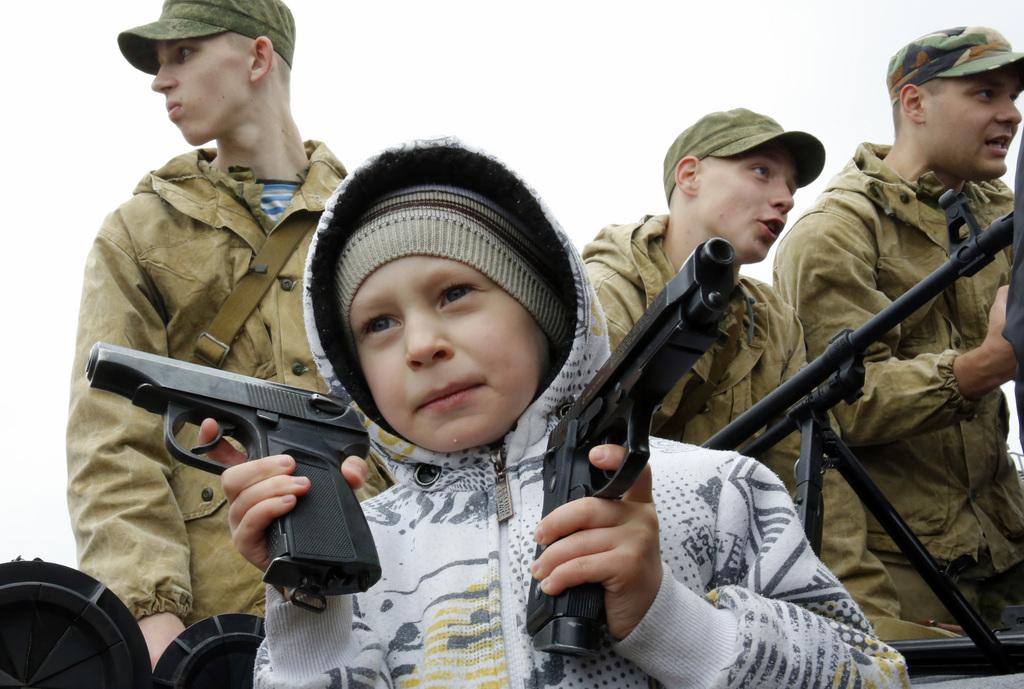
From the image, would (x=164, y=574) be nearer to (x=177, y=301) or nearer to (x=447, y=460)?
(x=177, y=301)

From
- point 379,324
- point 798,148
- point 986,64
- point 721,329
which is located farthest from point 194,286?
point 986,64

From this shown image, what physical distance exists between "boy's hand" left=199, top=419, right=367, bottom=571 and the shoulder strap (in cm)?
137

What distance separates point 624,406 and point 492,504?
46 cm

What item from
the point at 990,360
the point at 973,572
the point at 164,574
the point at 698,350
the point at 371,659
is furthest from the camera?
the point at 973,572

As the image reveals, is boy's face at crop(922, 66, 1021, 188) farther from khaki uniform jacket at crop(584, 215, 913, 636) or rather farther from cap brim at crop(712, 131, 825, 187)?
khaki uniform jacket at crop(584, 215, 913, 636)

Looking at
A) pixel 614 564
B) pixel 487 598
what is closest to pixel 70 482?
pixel 487 598

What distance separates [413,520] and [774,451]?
7.49ft

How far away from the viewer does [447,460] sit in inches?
67.3

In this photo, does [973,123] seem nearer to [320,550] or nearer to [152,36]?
[152,36]

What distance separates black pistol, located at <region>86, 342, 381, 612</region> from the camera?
1362mm

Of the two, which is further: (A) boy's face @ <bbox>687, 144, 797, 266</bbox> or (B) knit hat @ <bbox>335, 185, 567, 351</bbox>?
(A) boy's face @ <bbox>687, 144, 797, 266</bbox>

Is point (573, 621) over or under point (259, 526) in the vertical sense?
under

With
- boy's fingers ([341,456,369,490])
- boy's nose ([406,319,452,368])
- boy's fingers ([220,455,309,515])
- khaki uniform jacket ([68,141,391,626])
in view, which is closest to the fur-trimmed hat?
boy's nose ([406,319,452,368])

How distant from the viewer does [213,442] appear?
61.7 inches
